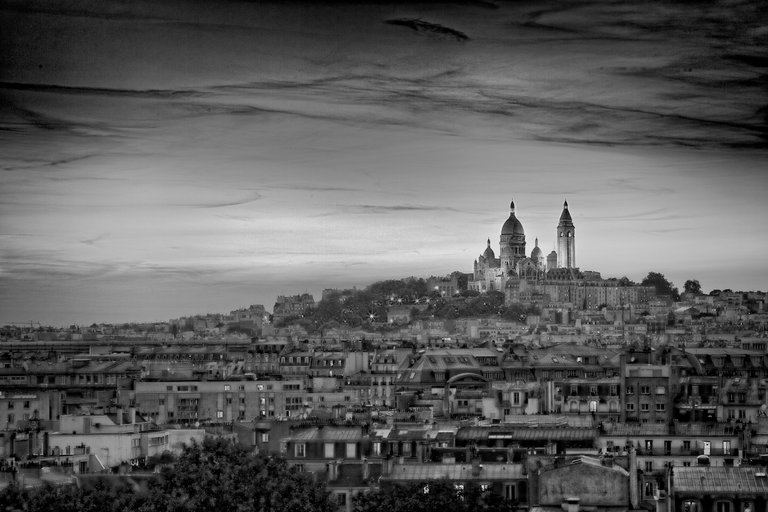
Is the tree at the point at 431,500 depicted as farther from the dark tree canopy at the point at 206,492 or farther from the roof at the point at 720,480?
the roof at the point at 720,480

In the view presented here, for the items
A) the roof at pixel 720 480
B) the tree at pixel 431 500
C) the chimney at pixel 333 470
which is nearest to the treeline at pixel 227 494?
the tree at pixel 431 500

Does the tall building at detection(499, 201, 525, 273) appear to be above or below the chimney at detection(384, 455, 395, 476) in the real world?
above

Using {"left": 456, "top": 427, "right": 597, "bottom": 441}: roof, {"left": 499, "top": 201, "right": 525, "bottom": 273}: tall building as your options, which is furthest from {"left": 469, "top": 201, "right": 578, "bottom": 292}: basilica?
{"left": 456, "top": 427, "right": 597, "bottom": 441}: roof

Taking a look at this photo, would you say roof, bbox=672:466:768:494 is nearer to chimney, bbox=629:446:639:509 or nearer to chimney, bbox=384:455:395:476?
chimney, bbox=629:446:639:509

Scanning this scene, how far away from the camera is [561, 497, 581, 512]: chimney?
24547mm

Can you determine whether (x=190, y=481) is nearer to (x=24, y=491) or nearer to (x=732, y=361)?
(x=24, y=491)

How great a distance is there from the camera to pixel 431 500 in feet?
80.2

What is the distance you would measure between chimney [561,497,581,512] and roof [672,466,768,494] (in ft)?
3.90

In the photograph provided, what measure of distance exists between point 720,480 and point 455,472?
379 cm

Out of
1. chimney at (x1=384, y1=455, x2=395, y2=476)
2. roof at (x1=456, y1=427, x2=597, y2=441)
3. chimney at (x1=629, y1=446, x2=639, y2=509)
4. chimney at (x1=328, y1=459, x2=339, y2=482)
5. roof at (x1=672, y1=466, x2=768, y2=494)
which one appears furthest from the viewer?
roof at (x1=456, y1=427, x2=597, y2=441)

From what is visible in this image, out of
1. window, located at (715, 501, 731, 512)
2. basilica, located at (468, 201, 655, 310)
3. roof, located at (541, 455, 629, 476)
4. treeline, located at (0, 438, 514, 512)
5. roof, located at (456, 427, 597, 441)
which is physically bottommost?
window, located at (715, 501, 731, 512)

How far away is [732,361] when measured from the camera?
5619 cm

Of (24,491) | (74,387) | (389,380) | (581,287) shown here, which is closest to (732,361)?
(389,380)

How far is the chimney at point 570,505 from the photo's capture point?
80.5 feet
